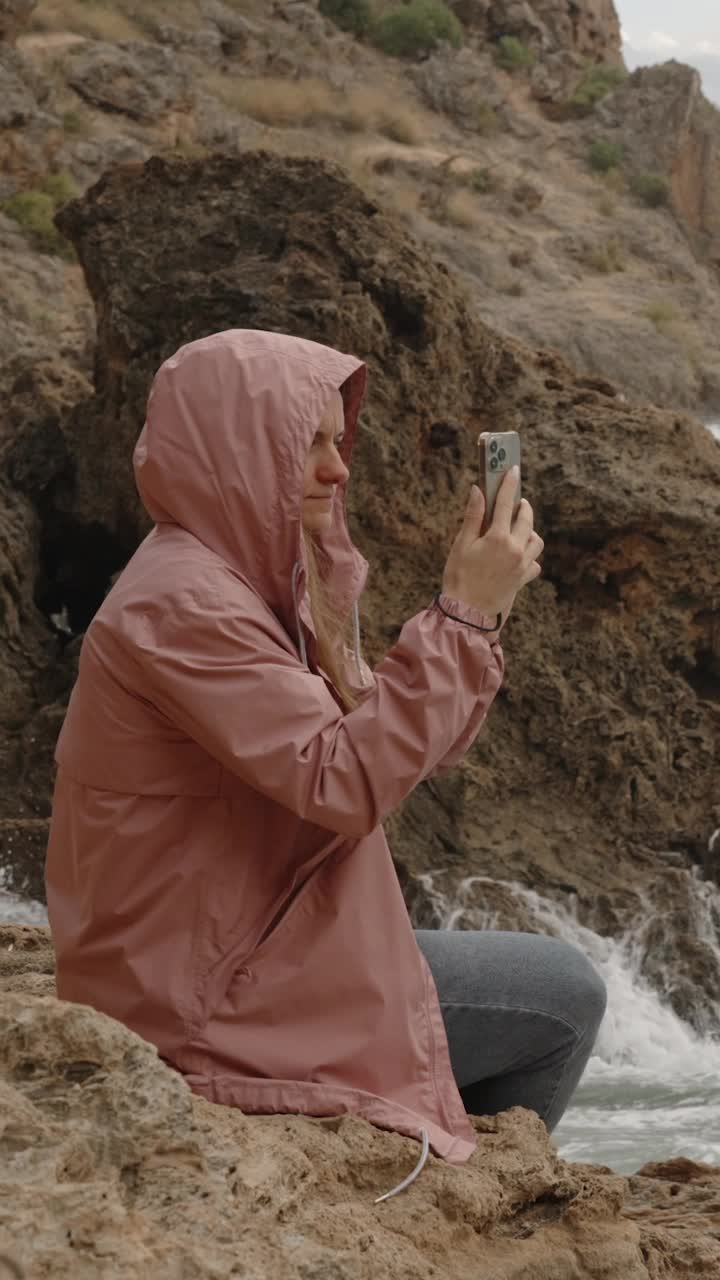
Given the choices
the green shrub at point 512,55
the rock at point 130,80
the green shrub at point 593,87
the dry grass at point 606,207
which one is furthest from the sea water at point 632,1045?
the green shrub at point 512,55

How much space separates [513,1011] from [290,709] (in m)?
0.75

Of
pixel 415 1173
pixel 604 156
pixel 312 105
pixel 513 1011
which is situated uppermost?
pixel 415 1173

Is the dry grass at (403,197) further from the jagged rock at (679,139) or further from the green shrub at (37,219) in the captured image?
the green shrub at (37,219)

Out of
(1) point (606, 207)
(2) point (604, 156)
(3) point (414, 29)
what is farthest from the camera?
(3) point (414, 29)

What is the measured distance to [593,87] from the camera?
29.6 meters

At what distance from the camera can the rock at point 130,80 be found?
65.6 ft

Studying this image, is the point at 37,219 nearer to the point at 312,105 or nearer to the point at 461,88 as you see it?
the point at 312,105

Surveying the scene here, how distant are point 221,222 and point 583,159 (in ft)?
73.8

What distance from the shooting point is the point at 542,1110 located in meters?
2.58

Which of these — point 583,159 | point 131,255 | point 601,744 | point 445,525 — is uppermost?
point 131,255

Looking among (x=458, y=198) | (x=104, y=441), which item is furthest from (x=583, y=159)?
(x=104, y=441)

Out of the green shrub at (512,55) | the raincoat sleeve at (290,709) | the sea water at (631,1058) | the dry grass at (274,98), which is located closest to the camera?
the raincoat sleeve at (290,709)

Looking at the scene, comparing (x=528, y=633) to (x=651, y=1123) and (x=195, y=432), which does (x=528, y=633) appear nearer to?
(x=651, y=1123)

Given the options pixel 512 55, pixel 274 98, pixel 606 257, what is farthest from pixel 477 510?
pixel 512 55
